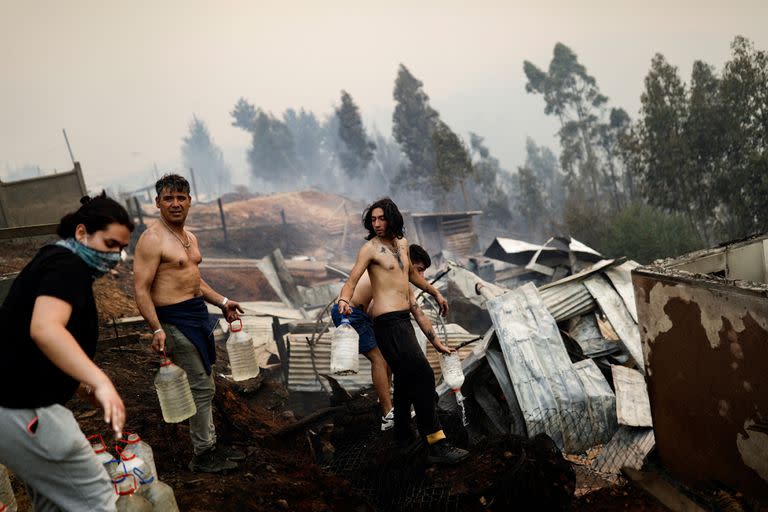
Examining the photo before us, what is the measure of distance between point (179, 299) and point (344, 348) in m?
1.37

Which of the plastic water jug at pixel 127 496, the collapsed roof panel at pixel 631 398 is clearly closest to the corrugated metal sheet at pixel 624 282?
the collapsed roof panel at pixel 631 398

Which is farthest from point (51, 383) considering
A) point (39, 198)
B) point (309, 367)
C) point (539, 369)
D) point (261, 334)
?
point (39, 198)

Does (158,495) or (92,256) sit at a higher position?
(92,256)

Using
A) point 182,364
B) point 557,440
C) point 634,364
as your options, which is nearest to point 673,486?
point 557,440

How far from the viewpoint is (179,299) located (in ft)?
11.4

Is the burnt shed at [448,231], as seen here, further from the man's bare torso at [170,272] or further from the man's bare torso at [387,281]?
the man's bare torso at [170,272]

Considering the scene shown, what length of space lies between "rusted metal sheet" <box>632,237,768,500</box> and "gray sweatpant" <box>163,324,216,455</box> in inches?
139

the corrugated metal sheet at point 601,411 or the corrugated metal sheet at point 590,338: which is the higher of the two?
the corrugated metal sheet at point 590,338

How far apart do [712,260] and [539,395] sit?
7.48 ft

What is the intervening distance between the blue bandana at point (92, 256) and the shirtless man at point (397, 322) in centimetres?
189

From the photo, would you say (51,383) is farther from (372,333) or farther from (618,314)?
(618,314)

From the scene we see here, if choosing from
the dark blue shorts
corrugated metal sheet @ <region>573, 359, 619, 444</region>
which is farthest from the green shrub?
the dark blue shorts

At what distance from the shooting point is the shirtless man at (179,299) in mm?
3344

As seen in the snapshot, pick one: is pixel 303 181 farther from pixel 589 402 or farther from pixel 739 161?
pixel 589 402
